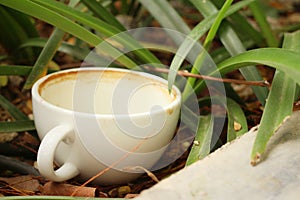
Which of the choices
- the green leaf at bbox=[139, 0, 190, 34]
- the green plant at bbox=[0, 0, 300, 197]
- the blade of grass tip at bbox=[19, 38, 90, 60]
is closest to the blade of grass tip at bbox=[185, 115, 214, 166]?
the green plant at bbox=[0, 0, 300, 197]

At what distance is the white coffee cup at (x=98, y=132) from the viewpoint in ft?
2.66

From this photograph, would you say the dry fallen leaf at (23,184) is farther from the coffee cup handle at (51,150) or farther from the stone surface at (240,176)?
the stone surface at (240,176)

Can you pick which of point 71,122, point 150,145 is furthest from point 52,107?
point 150,145

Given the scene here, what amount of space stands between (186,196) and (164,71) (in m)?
0.41

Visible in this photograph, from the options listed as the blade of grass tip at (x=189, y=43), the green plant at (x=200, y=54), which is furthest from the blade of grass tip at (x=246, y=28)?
the blade of grass tip at (x=189, y=43)

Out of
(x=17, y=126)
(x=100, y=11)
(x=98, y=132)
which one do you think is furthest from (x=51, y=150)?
(x=100, y=11)

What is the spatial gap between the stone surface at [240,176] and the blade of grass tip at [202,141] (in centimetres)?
11

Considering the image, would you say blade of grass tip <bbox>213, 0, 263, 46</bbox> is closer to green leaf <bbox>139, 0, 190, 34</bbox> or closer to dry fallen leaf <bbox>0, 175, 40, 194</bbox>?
green leaf <bbox>139, 0, 190, 34</bbox>

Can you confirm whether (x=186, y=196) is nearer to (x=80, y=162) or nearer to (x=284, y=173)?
(x=284, y=173)

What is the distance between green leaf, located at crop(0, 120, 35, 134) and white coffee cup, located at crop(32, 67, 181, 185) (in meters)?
0.07

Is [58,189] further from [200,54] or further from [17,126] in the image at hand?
[200,54]

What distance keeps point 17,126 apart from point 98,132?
222 millimetres

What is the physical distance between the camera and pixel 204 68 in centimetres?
104

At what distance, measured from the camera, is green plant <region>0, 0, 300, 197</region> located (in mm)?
786
